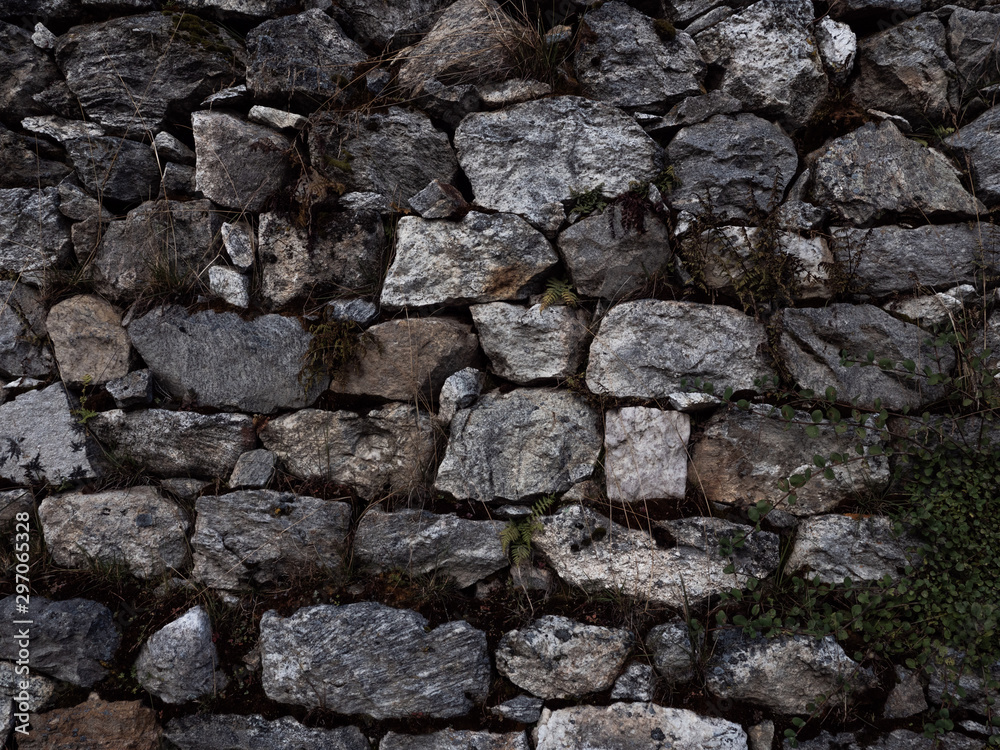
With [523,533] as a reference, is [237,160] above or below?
above

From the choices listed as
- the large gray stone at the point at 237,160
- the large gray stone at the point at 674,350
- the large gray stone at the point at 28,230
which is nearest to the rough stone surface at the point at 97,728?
the large gray stone at the point at 28,230

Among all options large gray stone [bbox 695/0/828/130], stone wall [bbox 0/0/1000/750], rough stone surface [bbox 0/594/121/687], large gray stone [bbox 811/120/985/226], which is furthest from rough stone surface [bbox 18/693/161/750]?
large gray stone [bbox 695/0/828/130]

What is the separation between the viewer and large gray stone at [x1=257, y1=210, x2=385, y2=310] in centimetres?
296

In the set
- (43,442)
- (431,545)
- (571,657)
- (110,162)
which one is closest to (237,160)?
(110,162)

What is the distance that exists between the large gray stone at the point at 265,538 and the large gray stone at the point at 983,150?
350 cm

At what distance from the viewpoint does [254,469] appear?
290cm

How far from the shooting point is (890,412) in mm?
2541

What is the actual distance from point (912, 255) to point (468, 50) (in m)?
2.43

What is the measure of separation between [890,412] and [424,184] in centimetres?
255

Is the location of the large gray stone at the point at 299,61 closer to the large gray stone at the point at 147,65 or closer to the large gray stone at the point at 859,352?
the large gray stone at the point at 147,65

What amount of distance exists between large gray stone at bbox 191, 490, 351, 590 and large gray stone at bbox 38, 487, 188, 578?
0.52 ft

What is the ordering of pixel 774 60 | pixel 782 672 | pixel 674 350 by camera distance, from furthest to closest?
pixel 774 60 → pixel 674 350 → pixel 782 672

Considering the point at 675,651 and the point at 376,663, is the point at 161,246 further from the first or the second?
the point at 675,651

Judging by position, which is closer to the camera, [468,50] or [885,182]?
[885,182]
